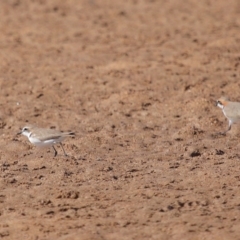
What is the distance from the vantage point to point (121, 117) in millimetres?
13445

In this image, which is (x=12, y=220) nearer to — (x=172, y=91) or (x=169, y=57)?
(x=172, y=91)

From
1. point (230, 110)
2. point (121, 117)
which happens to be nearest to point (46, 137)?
point (121, 117)

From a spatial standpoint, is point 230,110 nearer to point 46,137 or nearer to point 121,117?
point 121,117

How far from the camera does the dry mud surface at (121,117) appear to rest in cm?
953

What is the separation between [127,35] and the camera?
59.4 feet

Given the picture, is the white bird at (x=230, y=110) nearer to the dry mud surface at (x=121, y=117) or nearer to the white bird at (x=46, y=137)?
the dry mud surface at (x=121, y=117)

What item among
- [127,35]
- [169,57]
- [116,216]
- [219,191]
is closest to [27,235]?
[116,216]

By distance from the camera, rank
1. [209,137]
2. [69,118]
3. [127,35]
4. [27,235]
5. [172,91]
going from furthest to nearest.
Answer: [127,35]
[172,91]
[69,118]
[209,137]
[27,235]

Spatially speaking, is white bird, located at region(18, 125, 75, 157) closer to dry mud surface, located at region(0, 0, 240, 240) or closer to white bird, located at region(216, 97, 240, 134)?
dry mud surface, located at region(0, 0, 240, 240)

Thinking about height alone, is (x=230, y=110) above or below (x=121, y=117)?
above

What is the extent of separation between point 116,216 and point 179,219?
0.68 meters

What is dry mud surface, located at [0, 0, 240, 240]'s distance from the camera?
9.53 m

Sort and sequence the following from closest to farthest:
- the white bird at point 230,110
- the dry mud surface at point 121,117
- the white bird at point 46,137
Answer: the dry mud surface at point 121,117 < the white bird at point 46,137 < the white bird at point 230,110

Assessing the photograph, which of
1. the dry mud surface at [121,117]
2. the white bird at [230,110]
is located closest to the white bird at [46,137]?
the dry mud surface at [121,117]
